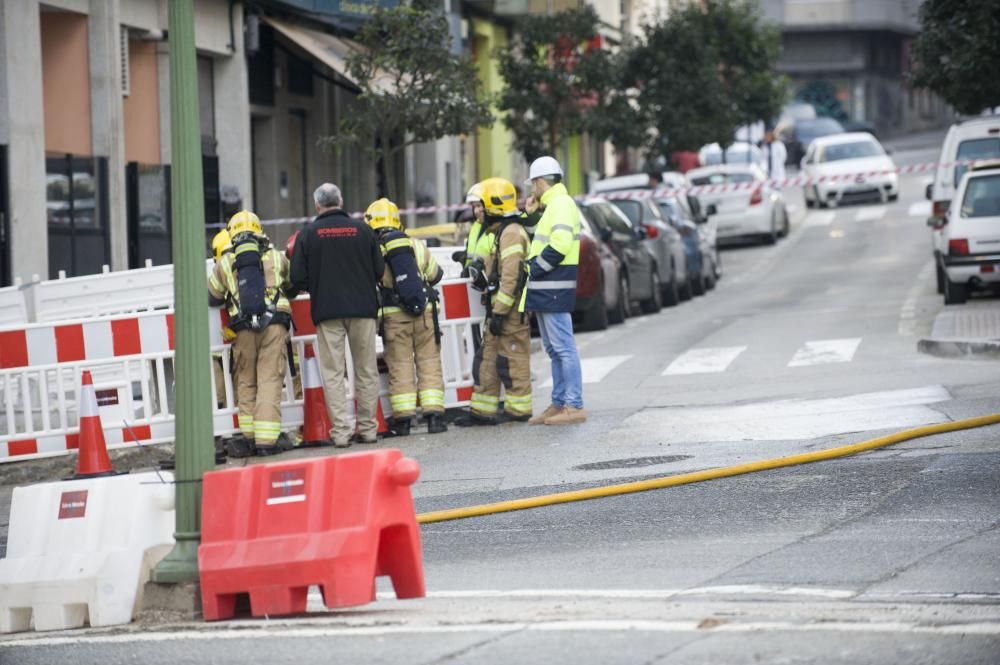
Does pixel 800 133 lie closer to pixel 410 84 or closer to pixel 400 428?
pixel 410 84

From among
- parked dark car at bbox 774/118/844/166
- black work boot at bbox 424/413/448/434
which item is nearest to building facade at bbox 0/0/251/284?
black work boot at bbox 424/413/448/434

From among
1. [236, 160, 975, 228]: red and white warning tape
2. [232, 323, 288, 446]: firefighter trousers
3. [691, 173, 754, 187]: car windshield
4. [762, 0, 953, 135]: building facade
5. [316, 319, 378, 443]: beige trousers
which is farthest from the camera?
[762, 0, 953, 135]: building facade

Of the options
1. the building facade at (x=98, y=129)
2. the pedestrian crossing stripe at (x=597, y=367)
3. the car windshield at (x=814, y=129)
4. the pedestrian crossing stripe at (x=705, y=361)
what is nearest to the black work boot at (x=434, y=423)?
the pedestrian crossing stripe at (x=597, y=367)

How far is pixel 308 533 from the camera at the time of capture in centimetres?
796

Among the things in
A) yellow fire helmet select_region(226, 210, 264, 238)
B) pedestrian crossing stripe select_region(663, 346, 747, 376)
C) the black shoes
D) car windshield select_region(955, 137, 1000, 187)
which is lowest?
the black shoes

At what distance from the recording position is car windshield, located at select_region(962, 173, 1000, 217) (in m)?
23.2

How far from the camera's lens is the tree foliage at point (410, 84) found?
2550 cm

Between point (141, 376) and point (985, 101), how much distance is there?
650 inches

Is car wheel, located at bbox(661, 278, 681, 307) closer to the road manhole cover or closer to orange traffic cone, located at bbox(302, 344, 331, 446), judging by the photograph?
orange traffic cone, located at bbox(302, 344, 331, 446)

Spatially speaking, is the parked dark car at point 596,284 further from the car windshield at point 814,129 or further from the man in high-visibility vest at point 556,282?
A: the car windshield at point 814,129

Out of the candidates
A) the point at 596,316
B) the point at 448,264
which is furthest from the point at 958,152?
the point at 448,264

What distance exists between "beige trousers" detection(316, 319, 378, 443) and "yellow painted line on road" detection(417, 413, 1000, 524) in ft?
11.3

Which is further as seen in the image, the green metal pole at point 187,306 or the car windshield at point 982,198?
the car windshield at point 982,198

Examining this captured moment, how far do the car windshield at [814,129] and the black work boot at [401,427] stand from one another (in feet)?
170
